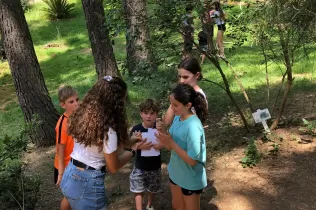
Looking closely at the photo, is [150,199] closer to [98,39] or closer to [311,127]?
[311,127]

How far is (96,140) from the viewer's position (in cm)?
237

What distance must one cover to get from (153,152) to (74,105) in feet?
2.91

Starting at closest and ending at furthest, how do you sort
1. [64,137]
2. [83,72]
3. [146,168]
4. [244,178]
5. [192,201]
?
[192,201]
[64,137]
[146,168]
[244,178]
[83,72]

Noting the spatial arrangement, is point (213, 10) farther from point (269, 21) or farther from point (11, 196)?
point (11, 196)

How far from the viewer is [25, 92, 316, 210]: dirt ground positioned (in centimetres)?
377

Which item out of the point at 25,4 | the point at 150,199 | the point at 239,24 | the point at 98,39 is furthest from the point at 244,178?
the point at 25,4

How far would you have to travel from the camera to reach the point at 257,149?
4672mm

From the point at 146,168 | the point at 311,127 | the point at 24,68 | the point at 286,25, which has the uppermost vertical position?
the point at 286,25

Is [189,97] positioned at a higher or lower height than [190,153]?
higher

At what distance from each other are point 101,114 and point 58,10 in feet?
47.8

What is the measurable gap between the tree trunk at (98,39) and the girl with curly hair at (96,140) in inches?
170

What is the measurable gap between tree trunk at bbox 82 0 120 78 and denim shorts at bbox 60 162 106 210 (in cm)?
433

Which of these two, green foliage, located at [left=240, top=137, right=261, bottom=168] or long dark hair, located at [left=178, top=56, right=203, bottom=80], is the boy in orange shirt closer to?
long dark hair, located at [left=178, top=56, right=203, bottom=80]

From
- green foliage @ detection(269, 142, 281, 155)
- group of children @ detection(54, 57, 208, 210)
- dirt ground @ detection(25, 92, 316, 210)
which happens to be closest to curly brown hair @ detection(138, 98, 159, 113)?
group of children @ detection(54, 57, 208, 210)
